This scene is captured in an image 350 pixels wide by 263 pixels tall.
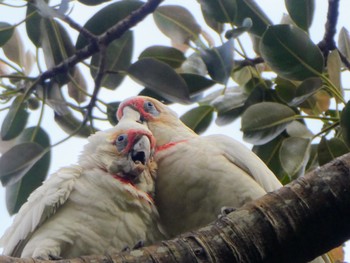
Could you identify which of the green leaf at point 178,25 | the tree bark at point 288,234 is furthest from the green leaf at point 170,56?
the tree bark at point 288,234

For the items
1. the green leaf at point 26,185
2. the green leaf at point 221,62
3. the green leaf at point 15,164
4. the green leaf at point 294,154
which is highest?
the green leaf at point 221,62

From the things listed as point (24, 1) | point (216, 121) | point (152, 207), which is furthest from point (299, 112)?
point (24, 1)

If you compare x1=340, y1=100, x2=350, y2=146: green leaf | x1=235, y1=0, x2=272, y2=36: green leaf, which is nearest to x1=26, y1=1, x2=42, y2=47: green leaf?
x1=235, y1=0, x2=272, y2=36: green leaf

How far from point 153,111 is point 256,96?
0.62 meters

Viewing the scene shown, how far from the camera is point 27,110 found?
11.7 ft

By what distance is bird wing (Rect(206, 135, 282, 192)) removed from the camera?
3.02 metres

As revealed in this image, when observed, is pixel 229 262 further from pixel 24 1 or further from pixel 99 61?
pixel 24 1

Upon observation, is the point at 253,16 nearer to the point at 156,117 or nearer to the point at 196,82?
the point at 196,82

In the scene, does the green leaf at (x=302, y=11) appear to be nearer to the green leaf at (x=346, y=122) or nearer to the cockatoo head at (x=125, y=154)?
the green leaf at (x=346, y=122)

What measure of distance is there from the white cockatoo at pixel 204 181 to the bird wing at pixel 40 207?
0.39 metres

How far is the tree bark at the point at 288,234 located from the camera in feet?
7.00

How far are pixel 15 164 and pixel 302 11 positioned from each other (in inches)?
57.7

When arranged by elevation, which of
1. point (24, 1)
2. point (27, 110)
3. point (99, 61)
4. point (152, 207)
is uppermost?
point (24, 1)

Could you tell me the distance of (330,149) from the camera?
10.1 feet
